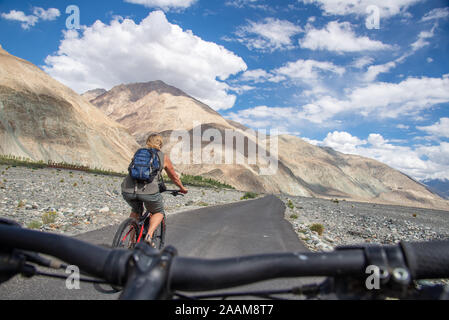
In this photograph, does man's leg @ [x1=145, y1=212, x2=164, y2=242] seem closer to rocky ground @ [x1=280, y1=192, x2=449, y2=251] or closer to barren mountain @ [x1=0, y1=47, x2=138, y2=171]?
rocky ground @ [x1=280, y1=192, x2=449, y2=251]

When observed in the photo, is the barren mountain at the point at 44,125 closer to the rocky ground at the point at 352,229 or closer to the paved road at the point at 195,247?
the rocky ground at the point at 352,229

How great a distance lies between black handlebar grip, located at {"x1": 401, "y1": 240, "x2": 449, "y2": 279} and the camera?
3.94 ft

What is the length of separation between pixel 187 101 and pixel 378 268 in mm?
157596

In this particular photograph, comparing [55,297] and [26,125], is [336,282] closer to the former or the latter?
[55,297]

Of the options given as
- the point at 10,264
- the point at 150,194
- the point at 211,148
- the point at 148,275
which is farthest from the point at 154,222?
the point at 211,148

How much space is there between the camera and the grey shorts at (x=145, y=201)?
4.77 m

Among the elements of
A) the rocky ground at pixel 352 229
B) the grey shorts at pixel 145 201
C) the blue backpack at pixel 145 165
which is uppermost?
the blue backpack at pixel 145 165

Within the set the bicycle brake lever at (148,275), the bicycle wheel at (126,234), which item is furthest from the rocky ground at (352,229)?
the bicycle brake lever at (148,275)

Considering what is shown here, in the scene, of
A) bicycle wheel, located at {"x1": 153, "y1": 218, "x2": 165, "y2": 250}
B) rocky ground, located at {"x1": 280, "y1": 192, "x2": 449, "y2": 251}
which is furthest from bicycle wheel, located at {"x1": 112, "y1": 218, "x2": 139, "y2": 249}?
rocky ground, located at {"x1": 280, "y1": 192, "x2": 449, "y2": 251}

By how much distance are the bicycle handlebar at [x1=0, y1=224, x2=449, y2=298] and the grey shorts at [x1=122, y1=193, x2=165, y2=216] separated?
3.42m

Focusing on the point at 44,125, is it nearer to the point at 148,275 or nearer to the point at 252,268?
the point at 148,275

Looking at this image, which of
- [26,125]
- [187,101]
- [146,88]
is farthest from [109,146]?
[146,88]

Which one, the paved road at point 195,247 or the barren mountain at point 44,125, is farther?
the barren mountain at point 44,125

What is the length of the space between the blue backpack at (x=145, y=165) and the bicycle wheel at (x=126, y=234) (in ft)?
2.40
